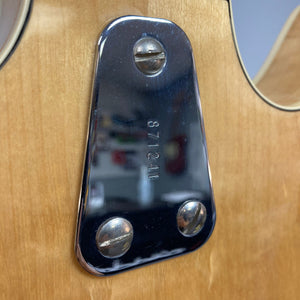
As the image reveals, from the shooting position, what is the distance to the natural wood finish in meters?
0.34

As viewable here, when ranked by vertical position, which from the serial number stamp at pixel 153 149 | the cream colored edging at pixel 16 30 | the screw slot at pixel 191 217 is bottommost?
the screw slot at pixel 191 217

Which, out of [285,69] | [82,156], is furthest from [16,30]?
[285,69]

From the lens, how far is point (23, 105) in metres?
Answer: 0.18

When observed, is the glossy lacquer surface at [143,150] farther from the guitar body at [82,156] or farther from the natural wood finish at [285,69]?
the natural wood finish at [285,69]

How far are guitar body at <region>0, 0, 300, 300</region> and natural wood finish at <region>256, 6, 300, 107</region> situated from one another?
7cm

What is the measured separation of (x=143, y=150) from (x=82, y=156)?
0.13 feet

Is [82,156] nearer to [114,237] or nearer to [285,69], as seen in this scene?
[114,237]

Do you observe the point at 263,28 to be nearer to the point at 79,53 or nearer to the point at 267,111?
the point at 267,111

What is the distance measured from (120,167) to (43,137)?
48 millimetres

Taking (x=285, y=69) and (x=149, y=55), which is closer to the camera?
(x=149, y=55)

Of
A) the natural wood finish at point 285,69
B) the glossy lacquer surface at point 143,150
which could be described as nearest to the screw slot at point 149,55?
the glossy lacquer surface at point 143,150

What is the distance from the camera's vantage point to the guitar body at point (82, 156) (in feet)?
0.58

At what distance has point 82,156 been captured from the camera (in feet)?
0.63

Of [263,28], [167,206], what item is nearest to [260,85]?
[167,206]
